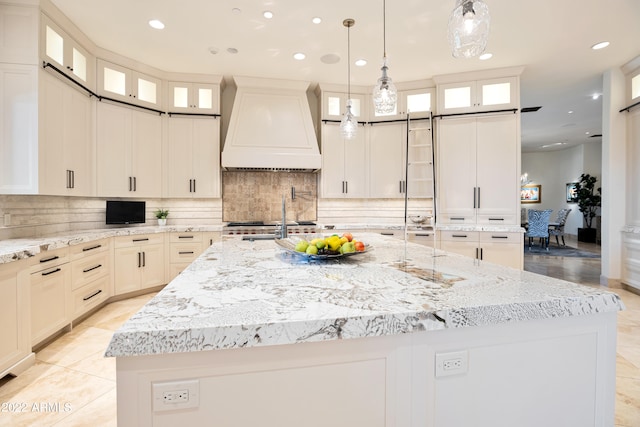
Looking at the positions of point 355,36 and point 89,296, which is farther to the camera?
point 355,36

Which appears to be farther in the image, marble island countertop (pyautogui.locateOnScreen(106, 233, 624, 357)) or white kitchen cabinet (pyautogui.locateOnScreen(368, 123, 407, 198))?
white kitchen cabinet (pyautogui.locateOnScreen(368, 123, 407, 198))

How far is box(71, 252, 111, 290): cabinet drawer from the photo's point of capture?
9.52ft

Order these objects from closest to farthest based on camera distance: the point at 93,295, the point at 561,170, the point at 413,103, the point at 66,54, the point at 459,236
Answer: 1. the point at 66,54
2. the point at 93,295
3. the point at 459,236
4. the point at 413,103
5. the point at 561,170

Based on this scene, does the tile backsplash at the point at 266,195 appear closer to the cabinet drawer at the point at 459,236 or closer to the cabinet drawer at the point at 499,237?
the cabinet drawer at the point at 459,236

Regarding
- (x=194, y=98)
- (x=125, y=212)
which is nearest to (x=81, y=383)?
(x=125, y=212)

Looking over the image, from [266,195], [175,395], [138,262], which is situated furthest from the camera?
[266,195]

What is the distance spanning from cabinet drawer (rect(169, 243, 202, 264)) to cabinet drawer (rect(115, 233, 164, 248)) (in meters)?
0.21

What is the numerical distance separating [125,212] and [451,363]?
169 inches

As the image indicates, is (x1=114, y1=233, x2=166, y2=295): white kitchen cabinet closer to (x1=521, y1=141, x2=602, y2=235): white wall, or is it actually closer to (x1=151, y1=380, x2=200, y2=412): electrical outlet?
(x1=151, y1=380, x2=200, y2=412): electrical outlet

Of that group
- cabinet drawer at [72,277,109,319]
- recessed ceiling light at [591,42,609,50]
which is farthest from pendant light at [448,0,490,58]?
cabinet drawer at [72,277,109,319]

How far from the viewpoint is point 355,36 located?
11.0ft

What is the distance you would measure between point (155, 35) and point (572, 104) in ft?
22.3

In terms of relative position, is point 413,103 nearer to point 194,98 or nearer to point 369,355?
point 194,98

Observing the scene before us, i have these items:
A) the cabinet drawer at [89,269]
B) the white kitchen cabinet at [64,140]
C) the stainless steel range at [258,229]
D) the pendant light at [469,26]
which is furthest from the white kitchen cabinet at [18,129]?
the pendant light at [469,26]
